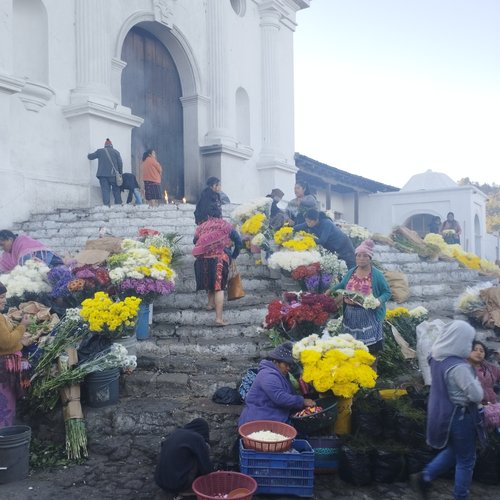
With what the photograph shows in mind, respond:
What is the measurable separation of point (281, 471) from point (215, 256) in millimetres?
3317

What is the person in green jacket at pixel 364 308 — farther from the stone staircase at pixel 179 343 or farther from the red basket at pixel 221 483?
the red basket at pixel 221 483

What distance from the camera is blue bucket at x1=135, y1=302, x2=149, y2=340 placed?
662cm

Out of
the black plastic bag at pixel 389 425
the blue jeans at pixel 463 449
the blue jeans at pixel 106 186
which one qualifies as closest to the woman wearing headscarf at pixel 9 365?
the black plastic bag at pixel 389 425

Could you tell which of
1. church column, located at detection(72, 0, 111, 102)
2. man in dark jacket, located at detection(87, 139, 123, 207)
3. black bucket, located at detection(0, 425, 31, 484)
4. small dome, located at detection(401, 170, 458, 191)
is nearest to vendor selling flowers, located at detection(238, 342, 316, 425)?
black bucket, located at detection(0, 425, 31, 484)

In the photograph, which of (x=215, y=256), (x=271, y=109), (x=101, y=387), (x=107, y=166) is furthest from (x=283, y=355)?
(x=271, y=109)

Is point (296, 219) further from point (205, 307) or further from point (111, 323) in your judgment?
point (111, 323)

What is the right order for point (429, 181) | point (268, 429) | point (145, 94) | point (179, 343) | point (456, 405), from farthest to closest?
point (429, 181) → point (145, 94) → point (179, 343) → point (268, 429) → point (456, 405)

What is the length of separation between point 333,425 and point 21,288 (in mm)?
4375

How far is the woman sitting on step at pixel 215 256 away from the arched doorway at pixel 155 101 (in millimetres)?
9023

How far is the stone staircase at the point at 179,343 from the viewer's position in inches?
204

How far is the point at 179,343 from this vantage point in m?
6.66

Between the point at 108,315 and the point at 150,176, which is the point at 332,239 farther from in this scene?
the point at 150,176

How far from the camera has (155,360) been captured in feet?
20.8

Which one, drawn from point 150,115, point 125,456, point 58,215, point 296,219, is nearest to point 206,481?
point 125,456
